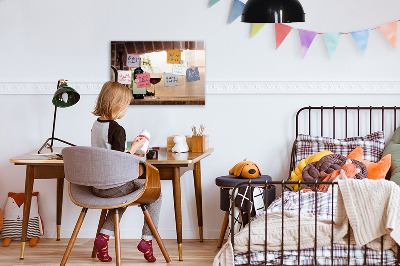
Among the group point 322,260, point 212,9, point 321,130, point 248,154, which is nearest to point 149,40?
point 212,9

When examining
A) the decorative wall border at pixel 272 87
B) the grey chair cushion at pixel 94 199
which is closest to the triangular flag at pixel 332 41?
the decorative wall border at pixel 272 87

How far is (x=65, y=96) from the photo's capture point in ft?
13.8

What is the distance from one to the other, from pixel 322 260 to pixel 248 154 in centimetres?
152

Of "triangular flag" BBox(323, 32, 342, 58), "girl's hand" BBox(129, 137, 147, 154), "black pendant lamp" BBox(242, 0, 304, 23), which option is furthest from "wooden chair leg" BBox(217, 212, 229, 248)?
"black pendant lamp" BBox(242, 0, 304, 23)

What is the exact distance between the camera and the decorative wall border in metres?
4.33

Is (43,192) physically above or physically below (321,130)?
below

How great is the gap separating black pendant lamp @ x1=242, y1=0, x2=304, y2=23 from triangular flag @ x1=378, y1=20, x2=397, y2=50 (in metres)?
1.34

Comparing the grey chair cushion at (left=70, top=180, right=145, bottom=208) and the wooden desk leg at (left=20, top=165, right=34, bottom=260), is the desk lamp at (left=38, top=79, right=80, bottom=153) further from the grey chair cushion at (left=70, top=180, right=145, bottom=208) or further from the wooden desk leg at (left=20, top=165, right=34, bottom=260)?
the grey chair cushion at (left=70, top=180, right=145, bottom=208)

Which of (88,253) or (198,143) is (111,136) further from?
(88,253)

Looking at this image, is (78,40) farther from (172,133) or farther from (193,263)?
(193,263)

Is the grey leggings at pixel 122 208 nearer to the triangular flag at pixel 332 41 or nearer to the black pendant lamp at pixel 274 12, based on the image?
the black pendant lamp at pixel 274 12

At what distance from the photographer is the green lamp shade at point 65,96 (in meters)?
4.05

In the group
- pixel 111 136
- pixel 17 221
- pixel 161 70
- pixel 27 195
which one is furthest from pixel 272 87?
pixel 17 221

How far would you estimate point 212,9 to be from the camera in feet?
14.4
